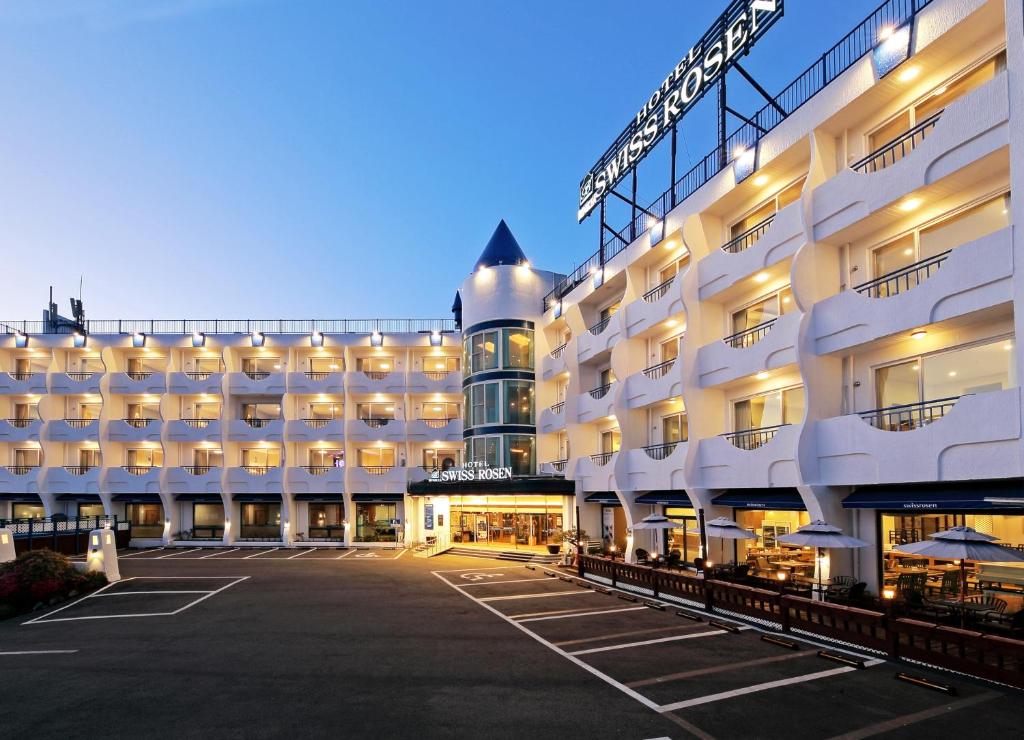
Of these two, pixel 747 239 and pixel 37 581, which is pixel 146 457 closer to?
pixel 37 581

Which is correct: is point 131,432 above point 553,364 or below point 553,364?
below

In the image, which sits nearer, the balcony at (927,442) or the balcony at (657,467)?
the balcony at (927,442)

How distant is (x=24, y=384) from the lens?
53.0m

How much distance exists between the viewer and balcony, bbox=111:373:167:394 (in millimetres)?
52344

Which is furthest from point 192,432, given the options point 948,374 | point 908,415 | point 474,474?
point 948,374

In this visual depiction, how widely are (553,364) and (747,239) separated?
18348mm

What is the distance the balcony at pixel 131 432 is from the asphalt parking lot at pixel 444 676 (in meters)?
28.3

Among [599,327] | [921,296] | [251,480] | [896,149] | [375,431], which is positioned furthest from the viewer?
[251,480]

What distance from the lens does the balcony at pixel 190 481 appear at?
51188 mm

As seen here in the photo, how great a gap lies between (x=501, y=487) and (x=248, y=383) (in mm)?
23459

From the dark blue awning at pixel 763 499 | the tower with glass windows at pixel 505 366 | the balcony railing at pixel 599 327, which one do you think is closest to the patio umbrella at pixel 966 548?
the dark blue awning at pixel 763 499

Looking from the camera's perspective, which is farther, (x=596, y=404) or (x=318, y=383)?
(x=318, y=383)

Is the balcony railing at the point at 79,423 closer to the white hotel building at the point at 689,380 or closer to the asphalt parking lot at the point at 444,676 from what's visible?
the white hotel building at the point at 689,380

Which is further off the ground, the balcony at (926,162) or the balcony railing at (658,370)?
the balcony at (926,162)
